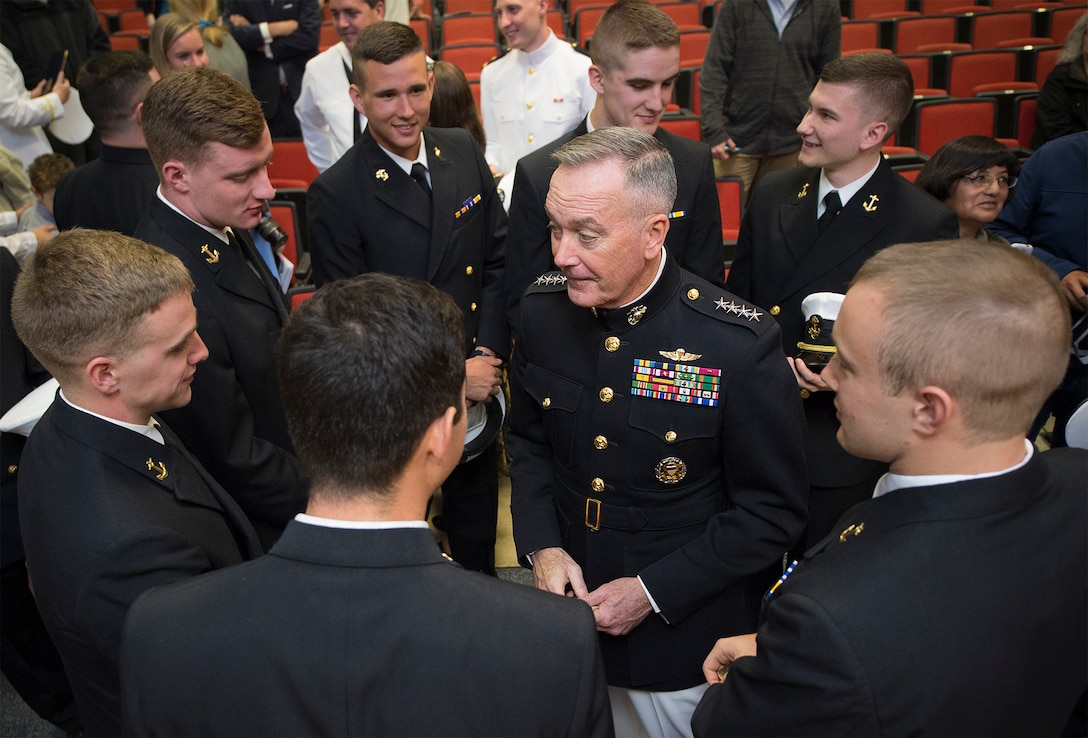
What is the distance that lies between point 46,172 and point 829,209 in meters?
3.19

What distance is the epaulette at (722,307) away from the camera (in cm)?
175

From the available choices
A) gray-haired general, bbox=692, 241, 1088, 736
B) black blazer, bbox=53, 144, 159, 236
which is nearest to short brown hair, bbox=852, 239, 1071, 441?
gray-haired general, bbox=692, 241, 1088, 736

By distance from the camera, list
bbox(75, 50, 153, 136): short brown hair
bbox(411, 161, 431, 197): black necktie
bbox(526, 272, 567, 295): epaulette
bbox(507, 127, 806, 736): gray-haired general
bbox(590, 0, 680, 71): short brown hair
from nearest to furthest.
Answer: bbox(507, 127, 806, 736): gray-haired general → bbox(526, 272, 567, 295): epaulette → bbox(590, 0, 680, 71): short brown hair → bbox(411, 161, 431, 197): black necktie → bbox(75, 50, 153, 136): short brown hair

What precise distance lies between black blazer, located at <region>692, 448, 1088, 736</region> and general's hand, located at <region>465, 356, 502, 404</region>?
1439 millimetres

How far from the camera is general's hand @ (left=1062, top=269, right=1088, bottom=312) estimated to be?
2.80 m

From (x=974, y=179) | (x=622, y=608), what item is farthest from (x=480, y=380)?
(x=974, y=179)

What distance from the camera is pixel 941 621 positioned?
1.11 meters

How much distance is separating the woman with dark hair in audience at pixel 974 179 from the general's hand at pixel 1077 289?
1.03 ft

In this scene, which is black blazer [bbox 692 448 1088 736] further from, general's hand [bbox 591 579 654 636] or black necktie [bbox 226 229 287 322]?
black necktie [bbox 226 229 287 322]

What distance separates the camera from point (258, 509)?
2107mm

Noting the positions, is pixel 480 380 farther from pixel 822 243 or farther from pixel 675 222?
pixel 822 243

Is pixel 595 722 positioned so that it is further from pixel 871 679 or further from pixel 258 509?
pixel 258 509

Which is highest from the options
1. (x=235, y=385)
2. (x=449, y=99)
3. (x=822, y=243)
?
(x=449, y=99)

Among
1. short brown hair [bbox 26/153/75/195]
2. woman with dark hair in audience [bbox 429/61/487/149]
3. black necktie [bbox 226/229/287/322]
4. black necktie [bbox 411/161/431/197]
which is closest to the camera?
black necktie [bbox 226/229/287/322]
